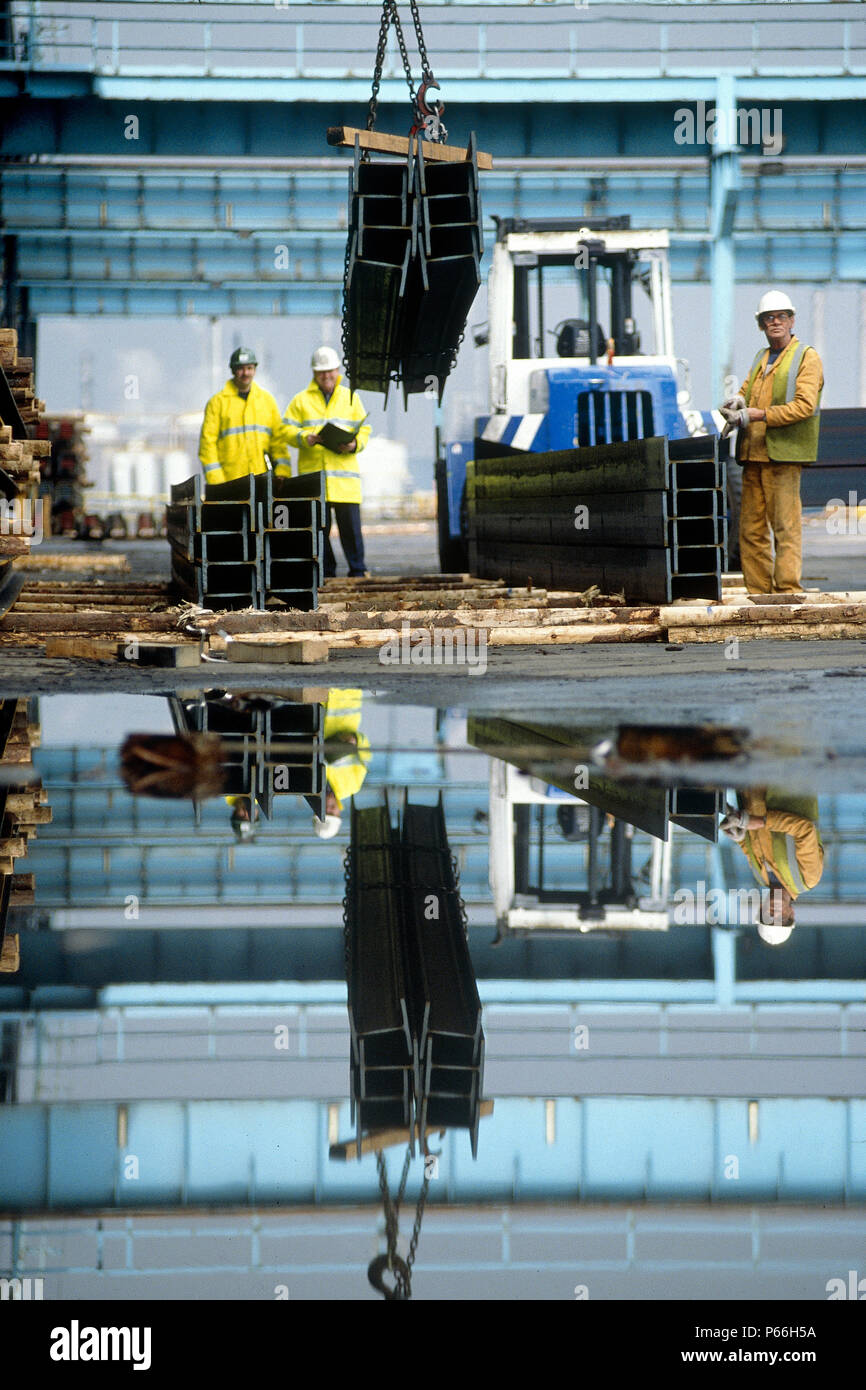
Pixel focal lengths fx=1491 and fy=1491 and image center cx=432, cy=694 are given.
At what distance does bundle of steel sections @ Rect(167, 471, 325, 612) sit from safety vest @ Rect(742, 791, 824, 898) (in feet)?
16.8

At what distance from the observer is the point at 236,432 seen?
10.0 meters

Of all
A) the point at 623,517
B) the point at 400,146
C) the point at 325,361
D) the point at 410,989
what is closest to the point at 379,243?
the point at 400,146

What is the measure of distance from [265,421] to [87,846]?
23.5 feet

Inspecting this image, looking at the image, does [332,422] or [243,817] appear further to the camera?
[332,422]

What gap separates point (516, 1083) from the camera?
6.63ft

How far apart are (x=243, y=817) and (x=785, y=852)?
125 cm

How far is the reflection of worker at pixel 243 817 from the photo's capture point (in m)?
3.28

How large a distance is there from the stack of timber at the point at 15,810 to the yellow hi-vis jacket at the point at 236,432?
4.68 m

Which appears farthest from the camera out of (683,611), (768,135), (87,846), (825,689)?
(768,135)

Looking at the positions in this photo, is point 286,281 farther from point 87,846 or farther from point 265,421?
point 87,846

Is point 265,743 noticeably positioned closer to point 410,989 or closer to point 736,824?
point 736,824

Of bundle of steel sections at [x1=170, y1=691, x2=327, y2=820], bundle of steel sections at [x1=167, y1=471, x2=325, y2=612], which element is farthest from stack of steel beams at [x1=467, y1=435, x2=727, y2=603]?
bundle of steel sections at [x1=170, y1=691, x2=327, y2=820]

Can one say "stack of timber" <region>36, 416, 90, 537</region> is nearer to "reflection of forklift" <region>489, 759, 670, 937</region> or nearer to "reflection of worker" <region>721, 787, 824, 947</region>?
"reflection of forklift" <region>489, 759, 670, 937</region>
